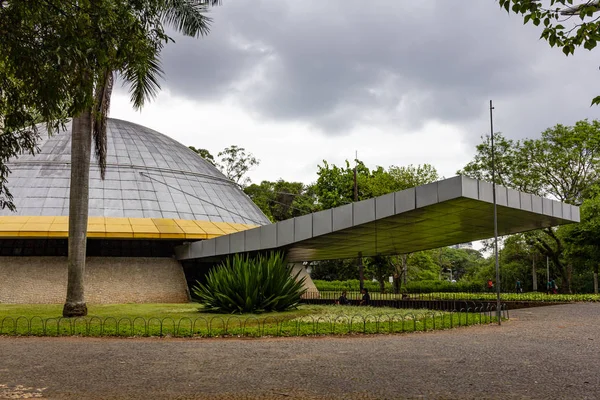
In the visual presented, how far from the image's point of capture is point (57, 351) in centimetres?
1209

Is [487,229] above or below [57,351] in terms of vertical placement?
above

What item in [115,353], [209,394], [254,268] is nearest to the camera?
[209,394]

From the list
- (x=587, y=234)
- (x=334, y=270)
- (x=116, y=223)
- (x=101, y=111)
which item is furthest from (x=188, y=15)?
(x=334, y=270)

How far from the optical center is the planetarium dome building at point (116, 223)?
26734 millimetres

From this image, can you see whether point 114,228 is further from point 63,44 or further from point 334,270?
point 334,270

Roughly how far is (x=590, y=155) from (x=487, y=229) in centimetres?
1890

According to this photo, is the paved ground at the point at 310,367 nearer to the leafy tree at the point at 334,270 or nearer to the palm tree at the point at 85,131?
the palm tree at the point at 85,131

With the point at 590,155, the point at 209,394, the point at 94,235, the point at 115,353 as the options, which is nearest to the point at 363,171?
the point at 590,155

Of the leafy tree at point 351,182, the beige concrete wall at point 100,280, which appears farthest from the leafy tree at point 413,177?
the beige concrete wall at point 100,280

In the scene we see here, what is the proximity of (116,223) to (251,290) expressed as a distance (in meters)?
11.2

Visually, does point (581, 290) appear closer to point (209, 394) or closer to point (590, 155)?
point (590, 155)

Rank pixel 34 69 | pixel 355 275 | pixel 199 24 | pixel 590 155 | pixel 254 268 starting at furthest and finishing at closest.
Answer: pixel 355 275, pixel 590 155, pixel 254 268, pixel 199 24, pixel 34 69

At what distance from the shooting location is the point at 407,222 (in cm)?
2233

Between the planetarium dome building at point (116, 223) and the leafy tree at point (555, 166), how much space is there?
19388mm
